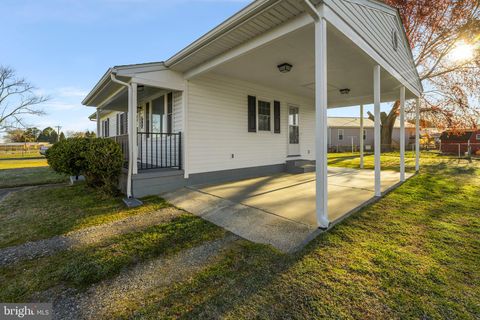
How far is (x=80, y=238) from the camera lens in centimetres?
305

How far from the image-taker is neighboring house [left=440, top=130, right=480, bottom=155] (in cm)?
1514

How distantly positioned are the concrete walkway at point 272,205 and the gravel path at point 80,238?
2.39 feet

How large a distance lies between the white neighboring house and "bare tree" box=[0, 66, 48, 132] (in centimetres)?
2143

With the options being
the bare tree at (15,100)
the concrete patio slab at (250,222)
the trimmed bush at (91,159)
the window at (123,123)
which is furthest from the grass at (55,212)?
the bare tree at (15,100)

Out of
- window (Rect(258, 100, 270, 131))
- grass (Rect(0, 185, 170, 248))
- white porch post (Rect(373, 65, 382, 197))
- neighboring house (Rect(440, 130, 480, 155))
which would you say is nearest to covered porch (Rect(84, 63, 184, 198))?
grass (Rect(0, 185, 170, 248))

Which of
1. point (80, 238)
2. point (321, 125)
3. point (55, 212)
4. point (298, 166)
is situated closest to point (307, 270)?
point (321, 125)

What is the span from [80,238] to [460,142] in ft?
71.3

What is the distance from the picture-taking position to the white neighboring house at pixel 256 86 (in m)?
3.40

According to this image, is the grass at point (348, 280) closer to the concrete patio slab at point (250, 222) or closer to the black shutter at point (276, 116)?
the concrete patio slab at point (250, 222)

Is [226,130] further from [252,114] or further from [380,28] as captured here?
[380,28]

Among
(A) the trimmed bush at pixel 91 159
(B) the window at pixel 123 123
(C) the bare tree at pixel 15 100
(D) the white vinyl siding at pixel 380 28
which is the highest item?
(C) the bare tree at pixel 15 100

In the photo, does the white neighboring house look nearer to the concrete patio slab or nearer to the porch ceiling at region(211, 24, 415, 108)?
the porch ceiling at region(211, 24, 415, 108)

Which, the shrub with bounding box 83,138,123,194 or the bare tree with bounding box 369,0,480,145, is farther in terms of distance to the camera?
the bare tree with bounding box 369,0,480,145

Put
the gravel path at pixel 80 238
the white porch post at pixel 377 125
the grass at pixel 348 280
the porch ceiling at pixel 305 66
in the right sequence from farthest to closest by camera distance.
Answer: the white porch post at pixel 377 125, the porch ceiling at pixel 305 66, the gravel path at pixel 80 238, the grass at pixel 348 280
